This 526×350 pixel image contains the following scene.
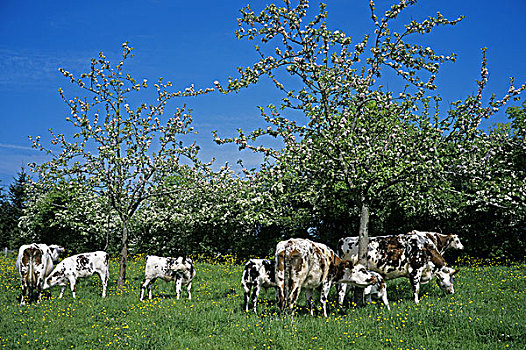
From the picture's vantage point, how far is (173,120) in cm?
1928

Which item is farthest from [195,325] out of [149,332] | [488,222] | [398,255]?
[488,222]

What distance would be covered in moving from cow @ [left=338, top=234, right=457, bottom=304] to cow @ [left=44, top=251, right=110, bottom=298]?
1053 centimetres

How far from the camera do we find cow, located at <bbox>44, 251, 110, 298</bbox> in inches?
646

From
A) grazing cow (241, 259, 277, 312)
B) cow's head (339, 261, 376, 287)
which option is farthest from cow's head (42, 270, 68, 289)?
cow's head (339, 261, 376, 287)

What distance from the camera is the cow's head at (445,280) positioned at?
14305 millimetres

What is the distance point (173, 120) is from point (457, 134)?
12.2 m

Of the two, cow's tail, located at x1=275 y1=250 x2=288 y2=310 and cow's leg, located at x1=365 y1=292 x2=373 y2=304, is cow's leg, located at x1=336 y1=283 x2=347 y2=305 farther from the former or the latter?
cow's tail, located at x1=275 y1=250 x2=288 y2=310

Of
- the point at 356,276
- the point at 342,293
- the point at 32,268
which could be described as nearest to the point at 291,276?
the point at 356,276

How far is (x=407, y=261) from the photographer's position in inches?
557

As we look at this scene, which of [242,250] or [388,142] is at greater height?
[388,142]

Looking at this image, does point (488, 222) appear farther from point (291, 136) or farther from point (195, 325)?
point (195, 325)

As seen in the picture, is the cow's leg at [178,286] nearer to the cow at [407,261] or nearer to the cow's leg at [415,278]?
the cow at [407,261]

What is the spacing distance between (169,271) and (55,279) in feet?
15.0

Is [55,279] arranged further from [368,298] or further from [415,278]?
[415,278]
